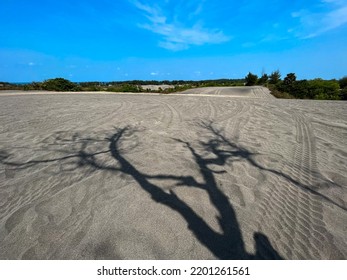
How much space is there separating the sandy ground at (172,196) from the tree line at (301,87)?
1900 centimetres

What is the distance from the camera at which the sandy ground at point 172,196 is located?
88.0 inches

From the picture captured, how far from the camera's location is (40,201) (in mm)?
2953

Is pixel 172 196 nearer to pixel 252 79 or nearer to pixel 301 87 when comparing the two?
pixel 301 87

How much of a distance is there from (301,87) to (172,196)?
1438 inches

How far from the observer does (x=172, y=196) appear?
3.07 meters

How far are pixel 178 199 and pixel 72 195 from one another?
167 cm

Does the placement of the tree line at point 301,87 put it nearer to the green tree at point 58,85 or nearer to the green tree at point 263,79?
the green tree at point 263,79

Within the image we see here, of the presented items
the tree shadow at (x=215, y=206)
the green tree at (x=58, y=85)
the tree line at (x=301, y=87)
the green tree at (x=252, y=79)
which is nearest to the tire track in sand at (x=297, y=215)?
the tree shadow at (x=215, y=206)

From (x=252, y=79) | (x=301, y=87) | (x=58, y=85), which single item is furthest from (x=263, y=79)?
(x=58, y=85)

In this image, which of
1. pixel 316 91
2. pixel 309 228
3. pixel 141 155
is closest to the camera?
pixel 309 228

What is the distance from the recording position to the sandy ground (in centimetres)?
223

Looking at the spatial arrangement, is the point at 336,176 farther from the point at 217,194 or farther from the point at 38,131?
the point at 38,131
